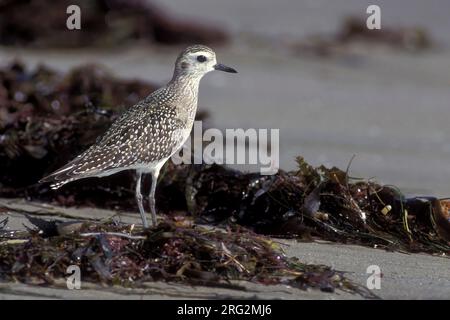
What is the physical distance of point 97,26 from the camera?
11.3 m

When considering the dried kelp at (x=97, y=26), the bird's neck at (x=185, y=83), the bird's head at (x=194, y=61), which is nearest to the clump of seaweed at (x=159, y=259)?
the bird's neck at (x=185, y=83)

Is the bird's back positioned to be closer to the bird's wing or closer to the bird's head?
the bird's wing

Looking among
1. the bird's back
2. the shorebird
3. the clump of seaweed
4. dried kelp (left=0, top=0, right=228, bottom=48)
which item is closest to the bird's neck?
the shorebird

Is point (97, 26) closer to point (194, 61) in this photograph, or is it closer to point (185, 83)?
point (194, 61)

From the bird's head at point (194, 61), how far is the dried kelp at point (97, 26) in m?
5.16

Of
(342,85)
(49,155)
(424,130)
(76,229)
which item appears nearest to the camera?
(76,229)

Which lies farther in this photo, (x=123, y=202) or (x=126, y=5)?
(x=126, y=5)

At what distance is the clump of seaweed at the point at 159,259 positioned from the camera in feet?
13.7

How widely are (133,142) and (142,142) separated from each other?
0.16 feet

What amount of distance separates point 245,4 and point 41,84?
7.26m

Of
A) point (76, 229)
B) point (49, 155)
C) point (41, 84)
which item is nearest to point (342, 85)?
point (41, 84)

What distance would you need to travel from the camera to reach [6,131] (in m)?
6.30
